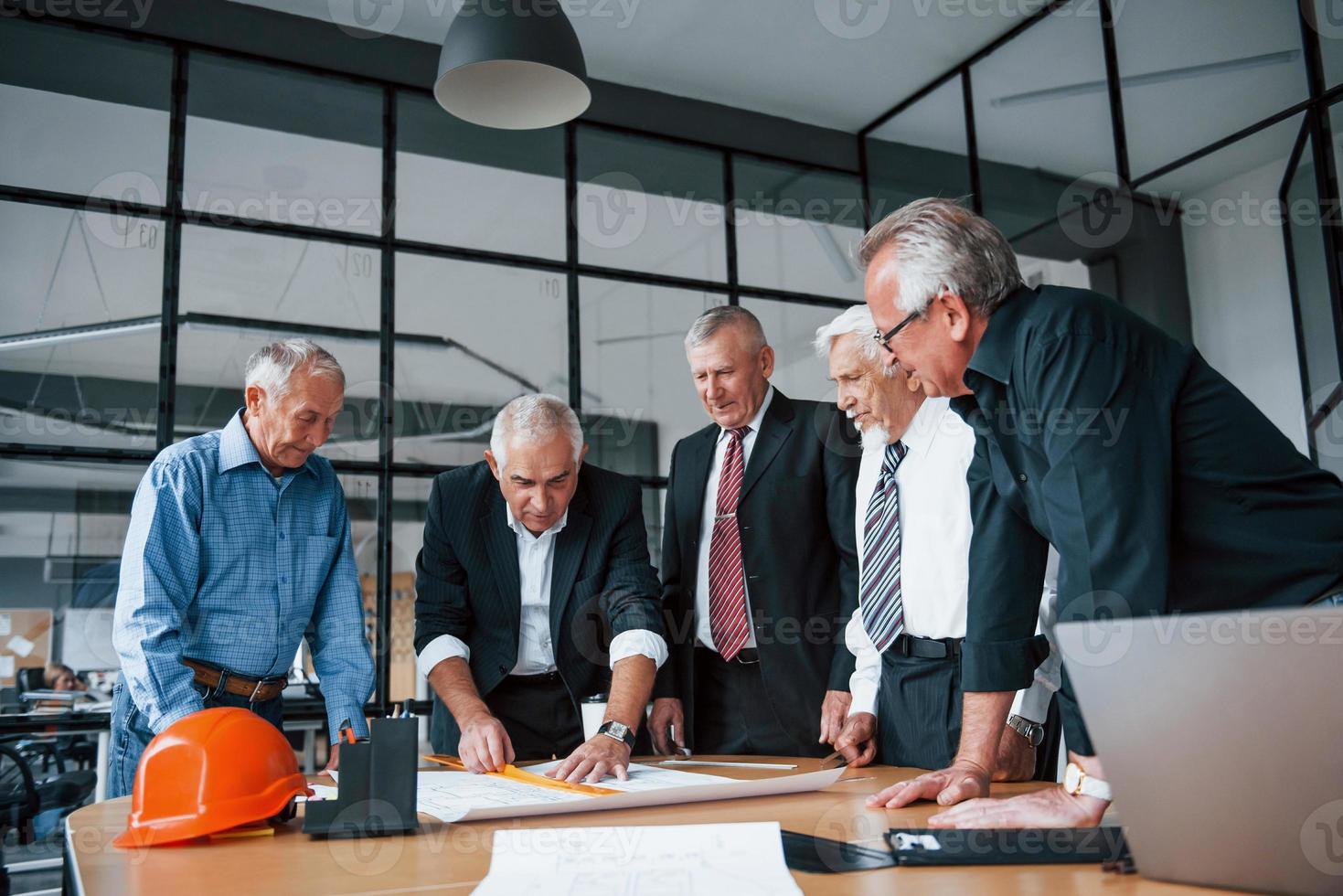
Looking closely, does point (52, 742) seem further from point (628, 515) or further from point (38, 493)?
point (628, 515)

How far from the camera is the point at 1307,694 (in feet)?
2.46

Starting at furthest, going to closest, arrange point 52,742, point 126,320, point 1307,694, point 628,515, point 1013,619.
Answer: point 126,320 < point 52,742 < point 628,515 < point 1013,619 < point 1307,694

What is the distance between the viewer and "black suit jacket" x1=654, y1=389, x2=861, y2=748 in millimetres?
2707

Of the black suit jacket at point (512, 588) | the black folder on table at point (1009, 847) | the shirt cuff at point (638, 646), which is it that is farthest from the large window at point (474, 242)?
the black folder on table at point (1009, 847)

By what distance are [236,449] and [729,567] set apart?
1280mm

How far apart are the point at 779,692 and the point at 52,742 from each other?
8.91ft

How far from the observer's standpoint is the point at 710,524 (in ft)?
9.75

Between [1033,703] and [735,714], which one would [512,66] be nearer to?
[735,714]

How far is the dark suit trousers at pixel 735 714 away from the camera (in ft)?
8.92

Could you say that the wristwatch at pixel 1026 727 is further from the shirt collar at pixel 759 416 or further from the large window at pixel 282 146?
the large window at pixel 282 146

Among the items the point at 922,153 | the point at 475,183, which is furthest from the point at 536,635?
the point at 922,153

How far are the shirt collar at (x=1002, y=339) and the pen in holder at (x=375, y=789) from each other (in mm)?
890

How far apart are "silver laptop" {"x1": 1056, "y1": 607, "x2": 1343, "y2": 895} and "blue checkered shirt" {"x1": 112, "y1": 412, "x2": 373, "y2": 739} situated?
172 cm

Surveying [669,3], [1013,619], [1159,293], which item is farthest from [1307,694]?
[669,3]
